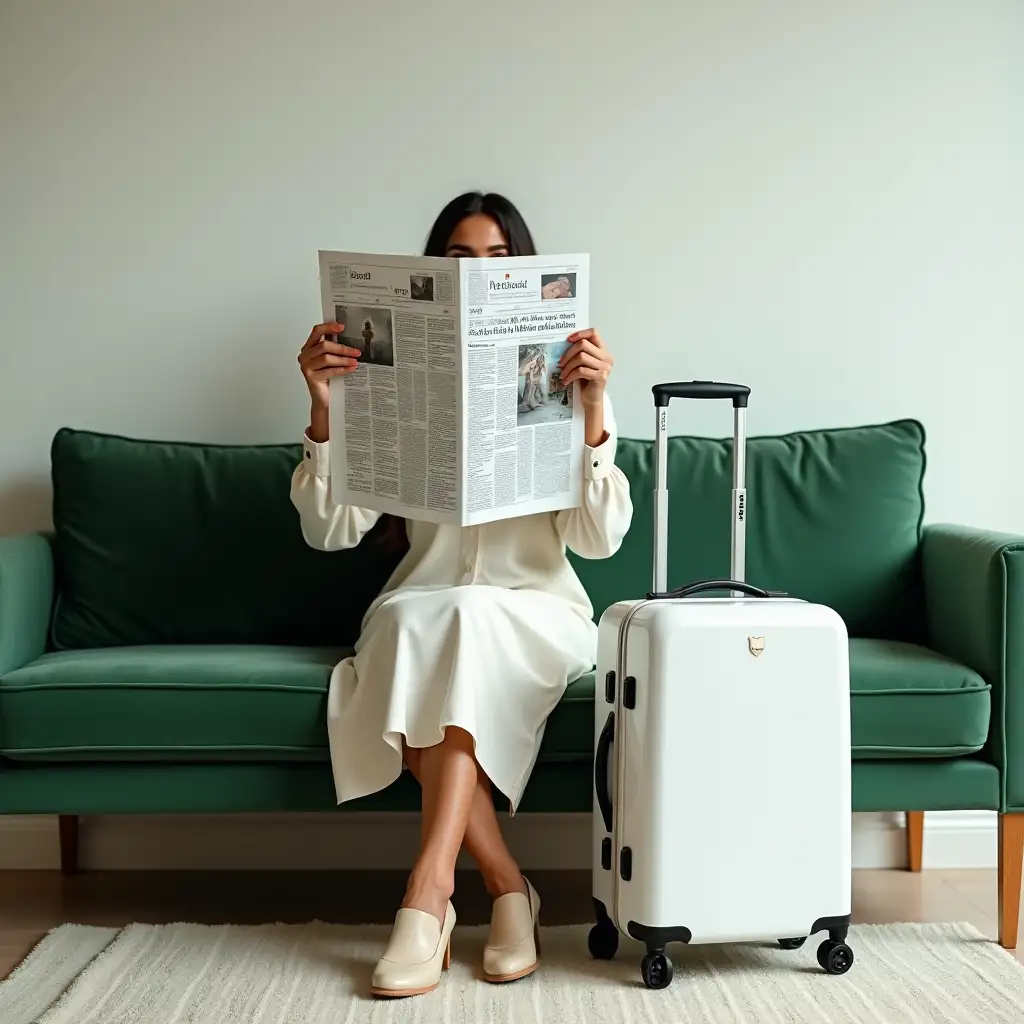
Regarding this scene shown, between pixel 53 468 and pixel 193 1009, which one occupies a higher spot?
pixel 53 468

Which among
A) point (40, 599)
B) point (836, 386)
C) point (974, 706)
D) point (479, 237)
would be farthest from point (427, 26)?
Result: point (974, 706)

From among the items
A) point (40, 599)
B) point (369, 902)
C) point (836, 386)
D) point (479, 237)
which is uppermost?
point (479, 237)

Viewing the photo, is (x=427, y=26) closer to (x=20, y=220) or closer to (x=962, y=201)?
(x=20, y=220)

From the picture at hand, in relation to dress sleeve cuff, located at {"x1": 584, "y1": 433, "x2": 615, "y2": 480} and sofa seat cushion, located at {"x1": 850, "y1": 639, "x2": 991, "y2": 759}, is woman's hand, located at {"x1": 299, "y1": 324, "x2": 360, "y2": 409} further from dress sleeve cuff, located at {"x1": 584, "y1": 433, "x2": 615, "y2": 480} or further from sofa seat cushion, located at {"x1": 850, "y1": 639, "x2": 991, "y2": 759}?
sofa seat cushion, located at {"x1": 850, "y1": 639, "x2": 991, "y2": 759}

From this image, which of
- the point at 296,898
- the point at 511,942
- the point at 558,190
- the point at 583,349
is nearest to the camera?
the point at 511,942

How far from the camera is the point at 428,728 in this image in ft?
6.47

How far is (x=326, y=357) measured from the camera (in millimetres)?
2104

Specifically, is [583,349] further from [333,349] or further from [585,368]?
[333,349]

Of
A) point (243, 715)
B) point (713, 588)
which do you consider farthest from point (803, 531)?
point (243, 715)

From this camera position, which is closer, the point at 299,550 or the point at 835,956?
the point at 835,956

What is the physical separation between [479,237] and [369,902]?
123cm

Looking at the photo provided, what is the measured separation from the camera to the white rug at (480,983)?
177 cm

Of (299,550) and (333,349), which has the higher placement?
(333,349)

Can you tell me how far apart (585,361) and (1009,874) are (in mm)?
1070
